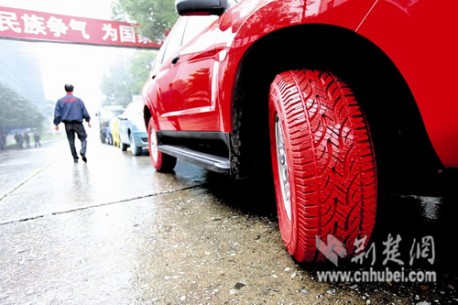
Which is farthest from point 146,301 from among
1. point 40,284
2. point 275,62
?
point 275,62

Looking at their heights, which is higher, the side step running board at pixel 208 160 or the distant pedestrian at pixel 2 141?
the side step running board at pixel 208 160

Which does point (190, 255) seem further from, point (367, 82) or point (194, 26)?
point (194, 26)

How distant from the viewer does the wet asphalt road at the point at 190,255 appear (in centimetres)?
103

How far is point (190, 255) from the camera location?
4.49 feet

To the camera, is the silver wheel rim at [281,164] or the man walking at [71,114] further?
the man walking at [71,114]

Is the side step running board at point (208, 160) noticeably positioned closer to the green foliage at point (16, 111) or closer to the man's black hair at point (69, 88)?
the man's black hair at point (69, 88)

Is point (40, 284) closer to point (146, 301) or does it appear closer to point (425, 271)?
point (146, 301)

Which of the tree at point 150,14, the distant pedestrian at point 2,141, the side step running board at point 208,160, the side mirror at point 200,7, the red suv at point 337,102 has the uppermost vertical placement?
the tree at point 150,14

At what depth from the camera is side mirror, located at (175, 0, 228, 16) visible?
1.58m

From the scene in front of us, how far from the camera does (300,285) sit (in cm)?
106

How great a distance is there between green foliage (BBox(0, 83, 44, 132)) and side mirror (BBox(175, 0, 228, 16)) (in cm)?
2173

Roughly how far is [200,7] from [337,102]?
100cm

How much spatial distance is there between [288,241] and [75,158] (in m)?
5.88

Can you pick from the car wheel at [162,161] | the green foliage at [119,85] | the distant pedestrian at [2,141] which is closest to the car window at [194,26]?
the car wheel at [162,161]
